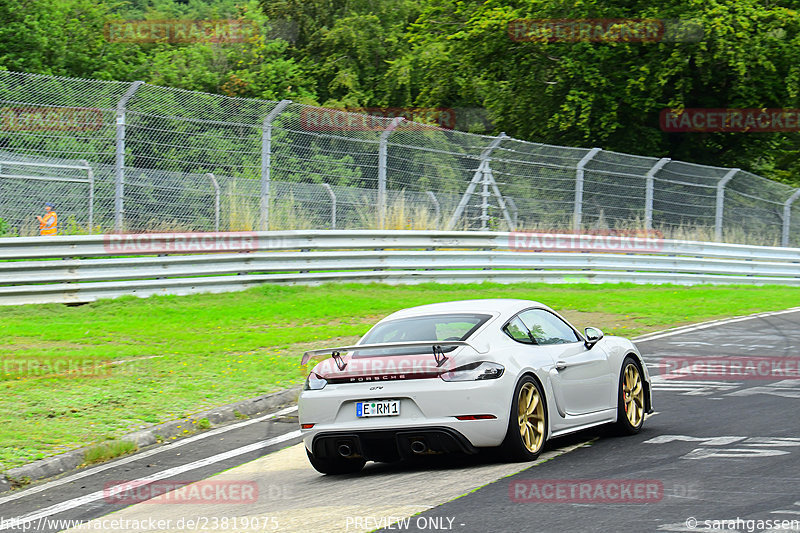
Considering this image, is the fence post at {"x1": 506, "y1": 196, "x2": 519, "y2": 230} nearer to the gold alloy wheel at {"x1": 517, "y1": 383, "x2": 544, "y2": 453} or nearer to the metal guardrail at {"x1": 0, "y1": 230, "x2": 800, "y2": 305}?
the metal guardrail at {"x1": 0, "y1": 230, "x2": 800, "y2": 305}

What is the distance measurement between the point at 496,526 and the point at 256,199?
46.6 ft

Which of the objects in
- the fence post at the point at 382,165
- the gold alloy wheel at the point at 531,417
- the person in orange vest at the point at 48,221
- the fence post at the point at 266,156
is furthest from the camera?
the fence post at the point at 382,165

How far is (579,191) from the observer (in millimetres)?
25812

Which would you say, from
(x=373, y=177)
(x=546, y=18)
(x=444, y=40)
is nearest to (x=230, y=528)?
(x=373, y=177)

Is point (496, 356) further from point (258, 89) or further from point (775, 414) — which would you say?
point (258, 89)

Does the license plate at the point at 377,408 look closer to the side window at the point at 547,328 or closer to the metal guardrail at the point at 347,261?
the side window at the point at 547,328

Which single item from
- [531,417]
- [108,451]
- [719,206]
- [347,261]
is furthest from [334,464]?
[719,206]

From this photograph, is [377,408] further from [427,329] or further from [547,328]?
→ [547,328]

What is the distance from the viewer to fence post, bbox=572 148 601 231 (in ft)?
84.3

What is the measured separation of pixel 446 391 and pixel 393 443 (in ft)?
1.81

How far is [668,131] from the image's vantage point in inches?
1437

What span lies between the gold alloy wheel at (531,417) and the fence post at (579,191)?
18.2 meters

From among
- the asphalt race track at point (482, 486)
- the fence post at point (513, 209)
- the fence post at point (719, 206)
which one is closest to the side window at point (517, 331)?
the asphalt race track at point (482, 486)

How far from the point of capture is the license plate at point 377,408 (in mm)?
7477
